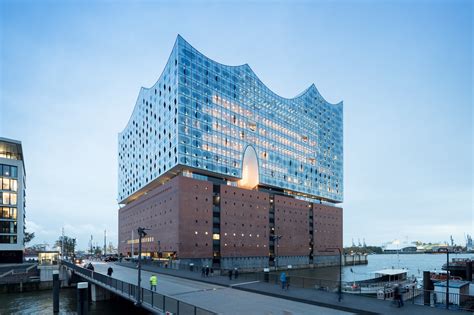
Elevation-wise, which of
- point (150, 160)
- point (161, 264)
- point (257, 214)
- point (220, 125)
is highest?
point (220, 125)

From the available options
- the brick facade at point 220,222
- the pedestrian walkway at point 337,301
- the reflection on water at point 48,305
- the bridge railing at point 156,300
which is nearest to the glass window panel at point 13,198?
the brick facade at point 220,222

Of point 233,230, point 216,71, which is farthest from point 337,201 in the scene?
point 216,71

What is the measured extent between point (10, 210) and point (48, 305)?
44893 millimetres

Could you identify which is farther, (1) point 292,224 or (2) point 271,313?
(1) point 292,224

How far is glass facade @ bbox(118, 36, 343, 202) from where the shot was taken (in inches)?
3337

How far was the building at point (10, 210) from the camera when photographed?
8000 cm

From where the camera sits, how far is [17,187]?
275 feet

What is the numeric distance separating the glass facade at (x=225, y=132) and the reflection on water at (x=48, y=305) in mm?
37011

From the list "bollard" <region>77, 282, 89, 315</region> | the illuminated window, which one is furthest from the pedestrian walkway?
the illuminated window

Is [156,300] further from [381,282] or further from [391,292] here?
[381,282]

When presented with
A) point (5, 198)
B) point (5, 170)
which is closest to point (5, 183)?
point (5, 170)

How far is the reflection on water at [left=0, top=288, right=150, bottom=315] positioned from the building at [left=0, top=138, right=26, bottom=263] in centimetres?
2907

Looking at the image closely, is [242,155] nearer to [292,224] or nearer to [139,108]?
[292,224]

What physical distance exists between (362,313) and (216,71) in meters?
79.0
